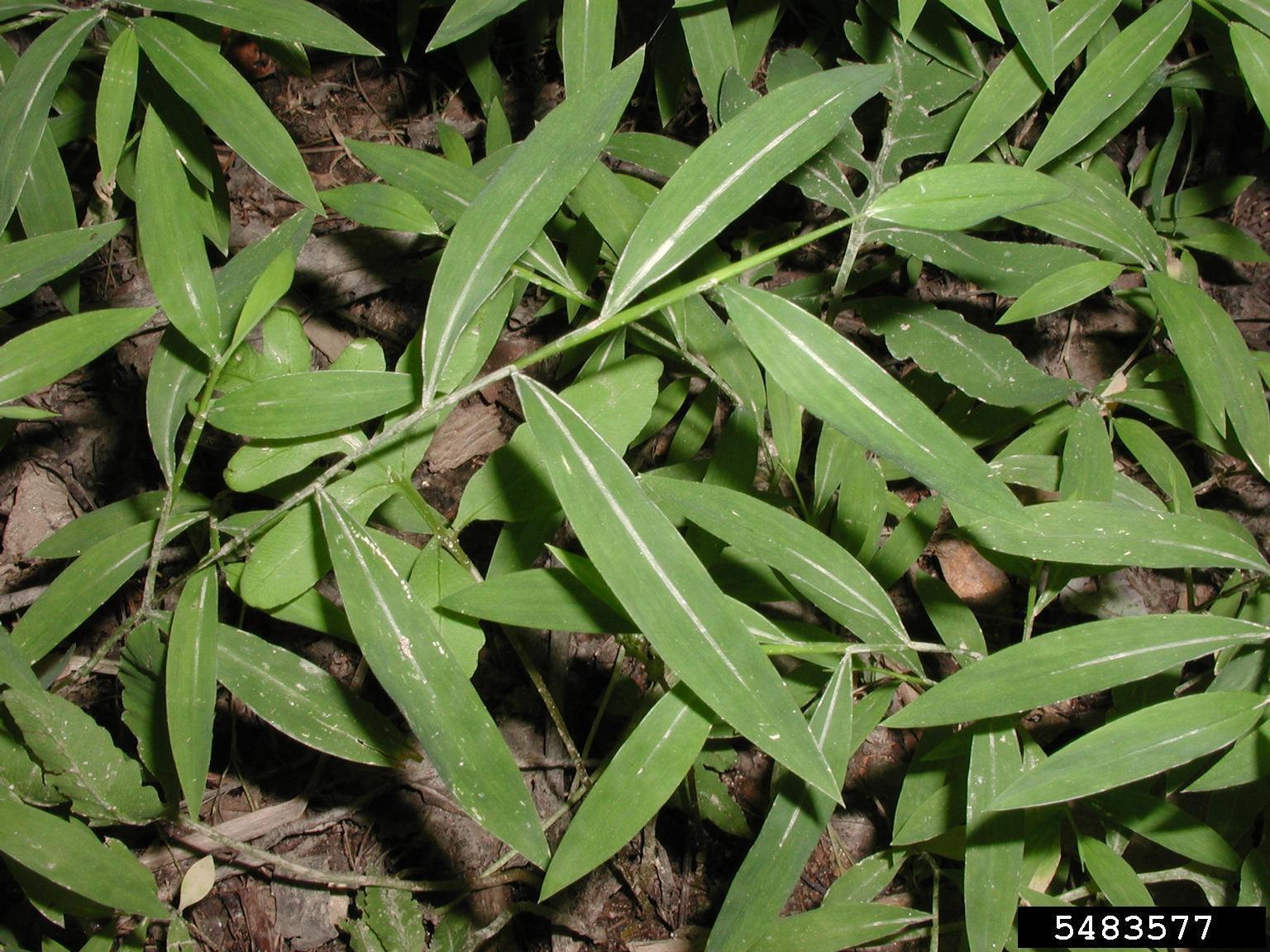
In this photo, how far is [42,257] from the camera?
1.09m

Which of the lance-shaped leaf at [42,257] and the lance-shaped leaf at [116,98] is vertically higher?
the lance-shaped leaf at [116,98]

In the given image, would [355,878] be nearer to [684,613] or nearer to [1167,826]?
[684,613]

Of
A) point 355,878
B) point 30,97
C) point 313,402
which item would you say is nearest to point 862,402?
point 313,402

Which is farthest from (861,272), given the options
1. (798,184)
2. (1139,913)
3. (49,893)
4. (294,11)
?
(49,893)

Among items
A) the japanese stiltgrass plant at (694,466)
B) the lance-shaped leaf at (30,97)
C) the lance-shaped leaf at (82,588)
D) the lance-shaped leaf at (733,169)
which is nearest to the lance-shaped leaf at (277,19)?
the japanese stiltgrass plant at (694,466)

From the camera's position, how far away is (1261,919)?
1.24 metres

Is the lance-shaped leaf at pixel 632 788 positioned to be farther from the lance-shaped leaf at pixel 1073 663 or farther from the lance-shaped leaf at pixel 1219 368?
the lance-shaped leaf at pixel 1219 368

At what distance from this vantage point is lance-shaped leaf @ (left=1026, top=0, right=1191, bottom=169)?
128 cm

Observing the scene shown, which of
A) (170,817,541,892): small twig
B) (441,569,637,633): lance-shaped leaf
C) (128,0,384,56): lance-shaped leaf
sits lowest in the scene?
(170,817,541,892): small twig

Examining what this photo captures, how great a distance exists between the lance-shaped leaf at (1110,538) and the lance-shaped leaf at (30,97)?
1.32 meters

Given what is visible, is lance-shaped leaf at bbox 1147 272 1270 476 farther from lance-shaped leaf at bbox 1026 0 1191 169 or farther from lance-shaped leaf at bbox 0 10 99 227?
lance-shaped leaf at bbox 0 10 99 227

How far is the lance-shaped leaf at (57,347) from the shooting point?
103cm

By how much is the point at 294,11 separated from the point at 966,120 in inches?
39.7

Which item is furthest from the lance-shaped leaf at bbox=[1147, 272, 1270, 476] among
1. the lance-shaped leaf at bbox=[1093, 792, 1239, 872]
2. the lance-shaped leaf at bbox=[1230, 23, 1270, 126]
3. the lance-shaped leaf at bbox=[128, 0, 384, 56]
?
the lance-shaped leaf at bbox=[128, 0, 384, 56]
